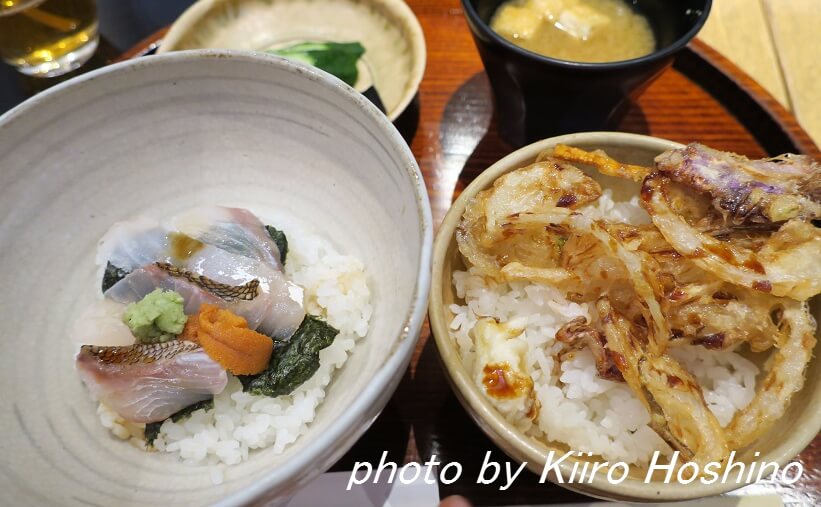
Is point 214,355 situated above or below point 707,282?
below

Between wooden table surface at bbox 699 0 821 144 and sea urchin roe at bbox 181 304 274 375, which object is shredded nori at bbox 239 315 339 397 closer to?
sea urchin roe at bbox 181 304 274 375

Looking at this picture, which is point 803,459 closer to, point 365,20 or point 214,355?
point 214,355

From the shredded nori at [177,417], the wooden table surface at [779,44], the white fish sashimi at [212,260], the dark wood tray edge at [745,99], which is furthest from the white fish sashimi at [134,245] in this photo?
the wooden table surface at [779,44]

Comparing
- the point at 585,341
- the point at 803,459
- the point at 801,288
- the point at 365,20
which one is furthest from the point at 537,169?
the point at 365,20

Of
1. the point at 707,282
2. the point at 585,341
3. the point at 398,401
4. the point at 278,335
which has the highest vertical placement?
the point at 707,282

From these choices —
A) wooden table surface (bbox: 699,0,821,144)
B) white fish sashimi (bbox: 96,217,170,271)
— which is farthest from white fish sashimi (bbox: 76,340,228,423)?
wooden table surface (bbox: 699,0,821,144)
